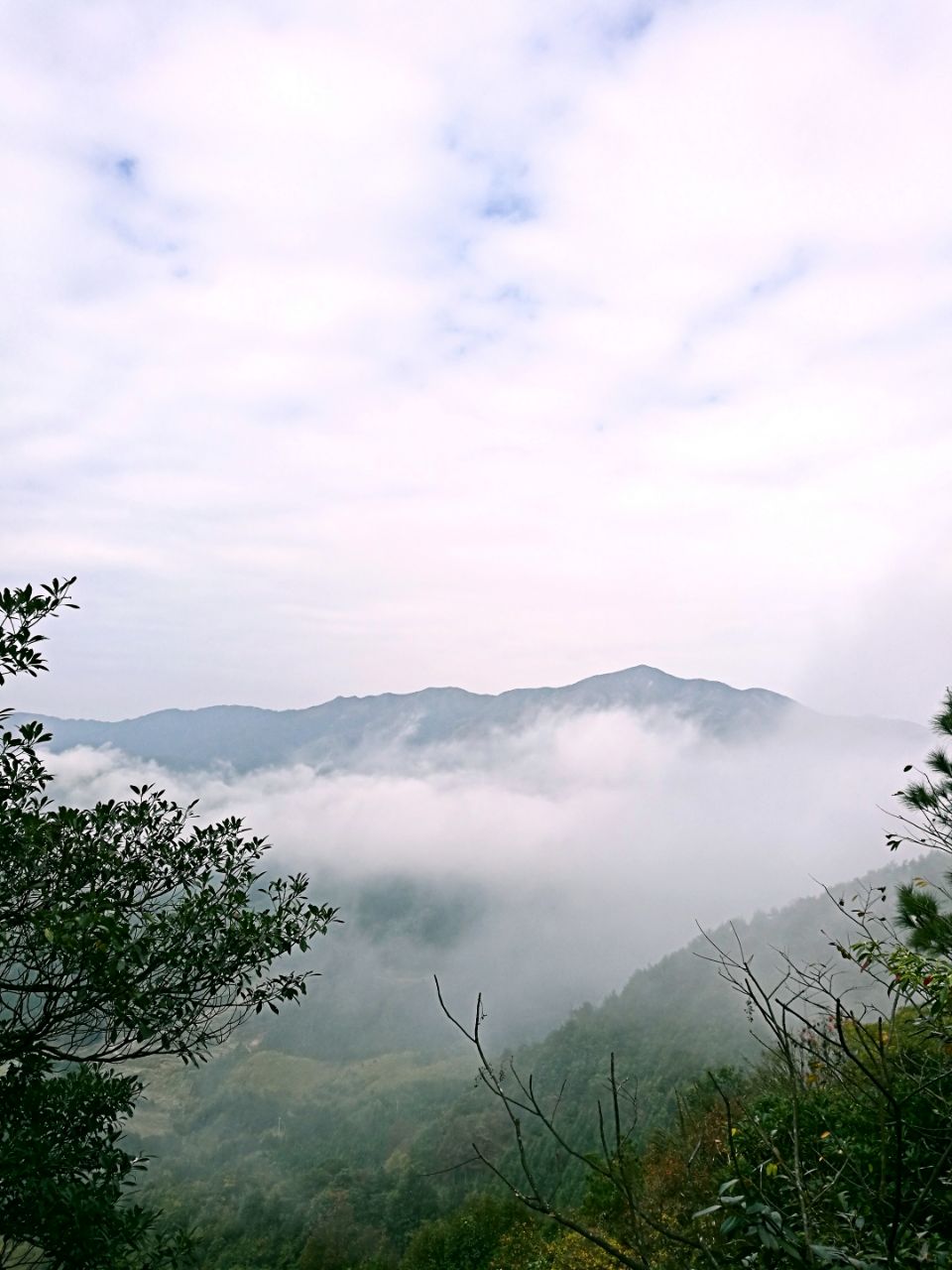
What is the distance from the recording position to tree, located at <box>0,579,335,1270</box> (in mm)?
4477

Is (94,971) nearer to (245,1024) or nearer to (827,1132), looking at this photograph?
(245,1024)

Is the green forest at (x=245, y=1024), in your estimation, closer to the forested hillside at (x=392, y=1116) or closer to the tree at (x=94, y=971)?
the tree at (x=94, y=971)

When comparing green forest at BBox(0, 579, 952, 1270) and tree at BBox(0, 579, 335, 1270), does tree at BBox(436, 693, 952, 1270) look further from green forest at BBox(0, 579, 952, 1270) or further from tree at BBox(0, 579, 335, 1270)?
tree at BBox(0, 579, 335, 1270)

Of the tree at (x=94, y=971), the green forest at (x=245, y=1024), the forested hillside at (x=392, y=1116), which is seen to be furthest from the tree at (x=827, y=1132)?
the forested hillside at (x=392, y=1116)

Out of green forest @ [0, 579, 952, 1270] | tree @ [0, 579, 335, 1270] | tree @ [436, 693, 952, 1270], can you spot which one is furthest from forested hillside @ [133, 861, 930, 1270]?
tree @ [0, 579, 335, 1270]

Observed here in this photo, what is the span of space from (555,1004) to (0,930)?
198 m

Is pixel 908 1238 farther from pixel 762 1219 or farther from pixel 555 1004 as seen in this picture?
pixel 555 1004

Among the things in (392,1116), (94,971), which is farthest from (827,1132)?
(392,1116)

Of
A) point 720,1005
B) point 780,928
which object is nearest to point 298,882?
point 780,928

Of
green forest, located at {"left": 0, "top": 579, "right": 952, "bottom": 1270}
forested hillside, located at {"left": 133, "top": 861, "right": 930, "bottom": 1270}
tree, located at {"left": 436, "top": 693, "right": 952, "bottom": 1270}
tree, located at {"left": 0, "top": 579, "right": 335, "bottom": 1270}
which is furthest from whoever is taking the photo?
forested hillside, located at {"left": 133, "top": 861, "right": 930, "bottom": 1270}

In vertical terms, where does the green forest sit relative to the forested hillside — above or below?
above

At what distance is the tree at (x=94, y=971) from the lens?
14.7 feet

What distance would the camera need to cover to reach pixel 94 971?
14.7 feet

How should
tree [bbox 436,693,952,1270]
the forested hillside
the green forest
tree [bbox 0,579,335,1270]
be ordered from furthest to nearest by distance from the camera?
1. the forested hillside
2. tree [bbox 0,579,335,1270]
3. the green forest
4. tree [bbox 436,693,952,1270]
